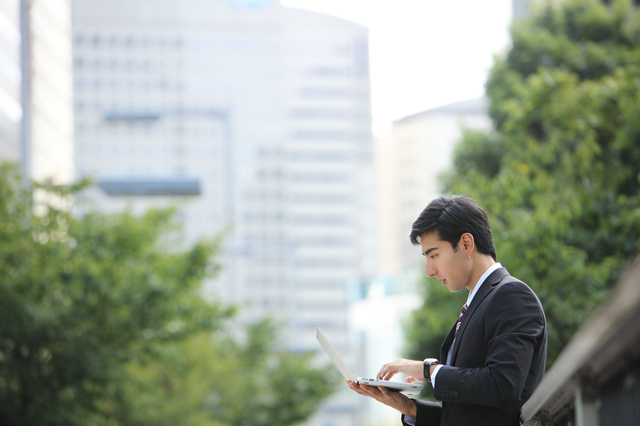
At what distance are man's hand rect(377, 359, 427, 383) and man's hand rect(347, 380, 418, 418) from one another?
0.05 m

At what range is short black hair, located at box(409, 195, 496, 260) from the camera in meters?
2.20

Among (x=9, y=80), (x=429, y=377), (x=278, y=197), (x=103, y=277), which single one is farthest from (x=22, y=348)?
(x=278, y=197)

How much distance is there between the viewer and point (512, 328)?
1.98 metres

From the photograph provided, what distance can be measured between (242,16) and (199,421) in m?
86.4

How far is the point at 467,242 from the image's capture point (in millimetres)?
2219

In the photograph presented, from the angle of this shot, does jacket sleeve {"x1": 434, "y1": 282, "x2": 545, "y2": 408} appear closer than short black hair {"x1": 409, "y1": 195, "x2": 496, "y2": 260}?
Yes

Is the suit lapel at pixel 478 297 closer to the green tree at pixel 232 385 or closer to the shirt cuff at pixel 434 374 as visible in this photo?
the shirt cuff at pixel 434 374

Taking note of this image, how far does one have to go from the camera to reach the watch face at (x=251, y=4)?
9462 centimetres

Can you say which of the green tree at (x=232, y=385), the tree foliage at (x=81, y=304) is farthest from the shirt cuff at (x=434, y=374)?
the green tree at (x=232, y=385)

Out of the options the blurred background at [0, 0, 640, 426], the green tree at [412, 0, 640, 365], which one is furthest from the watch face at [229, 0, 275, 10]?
the green tree at [412, 0, 640, 365]

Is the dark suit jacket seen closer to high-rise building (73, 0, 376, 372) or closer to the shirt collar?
the shirt collar

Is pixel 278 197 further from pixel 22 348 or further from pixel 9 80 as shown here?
pixel 22 348

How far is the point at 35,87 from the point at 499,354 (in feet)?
111

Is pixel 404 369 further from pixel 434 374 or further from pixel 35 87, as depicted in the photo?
pixel 35 87
